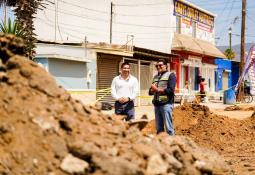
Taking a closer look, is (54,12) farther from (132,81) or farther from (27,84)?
(27,84)

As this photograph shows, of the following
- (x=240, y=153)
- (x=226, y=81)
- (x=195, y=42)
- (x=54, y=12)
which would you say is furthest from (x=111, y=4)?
(x=240, y=153)

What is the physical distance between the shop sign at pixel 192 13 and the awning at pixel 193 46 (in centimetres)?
172

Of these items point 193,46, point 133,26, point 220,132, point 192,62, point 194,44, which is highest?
A: point 133,26

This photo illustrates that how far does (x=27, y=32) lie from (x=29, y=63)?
1349 cm

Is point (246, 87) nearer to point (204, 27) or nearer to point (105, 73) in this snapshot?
point (204, 27)

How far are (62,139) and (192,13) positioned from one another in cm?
3859

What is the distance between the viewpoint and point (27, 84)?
5.32 m

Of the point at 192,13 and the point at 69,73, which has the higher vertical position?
the point at 192,13

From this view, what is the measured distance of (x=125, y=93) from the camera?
31.7 feet

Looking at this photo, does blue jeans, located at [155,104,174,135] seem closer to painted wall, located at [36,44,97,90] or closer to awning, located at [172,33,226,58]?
painted wall, located at [36,44,97,90]

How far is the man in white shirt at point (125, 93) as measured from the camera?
958cm

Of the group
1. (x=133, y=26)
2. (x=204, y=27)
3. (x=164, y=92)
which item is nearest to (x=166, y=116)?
(x=164, y=92)

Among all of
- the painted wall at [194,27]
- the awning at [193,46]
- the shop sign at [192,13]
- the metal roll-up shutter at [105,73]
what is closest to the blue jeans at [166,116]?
the metal roll-up shutter at [105,73]

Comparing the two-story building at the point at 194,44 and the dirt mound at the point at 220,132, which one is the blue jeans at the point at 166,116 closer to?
the dirt mound at the point at 220,132
